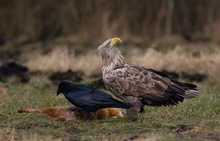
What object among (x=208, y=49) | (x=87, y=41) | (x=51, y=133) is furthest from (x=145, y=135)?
(x=87, y=41)

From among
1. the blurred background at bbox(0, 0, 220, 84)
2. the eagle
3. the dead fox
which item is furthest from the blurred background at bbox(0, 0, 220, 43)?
the dead fox

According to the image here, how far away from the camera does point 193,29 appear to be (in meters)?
22.2

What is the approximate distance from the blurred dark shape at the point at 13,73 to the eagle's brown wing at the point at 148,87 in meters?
4.93

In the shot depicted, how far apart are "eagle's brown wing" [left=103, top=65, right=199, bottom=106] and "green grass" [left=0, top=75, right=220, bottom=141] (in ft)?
0.74

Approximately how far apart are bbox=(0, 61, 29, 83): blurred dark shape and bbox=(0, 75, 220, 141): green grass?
10.9ft

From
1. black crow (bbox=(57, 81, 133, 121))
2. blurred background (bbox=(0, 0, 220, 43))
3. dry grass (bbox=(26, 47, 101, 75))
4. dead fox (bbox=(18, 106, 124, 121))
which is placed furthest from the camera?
blurred background (bbox=(0, 0, 220, 43))

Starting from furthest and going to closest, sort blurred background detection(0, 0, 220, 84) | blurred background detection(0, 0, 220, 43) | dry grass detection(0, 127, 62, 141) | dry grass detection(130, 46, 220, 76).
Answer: blurred background detection(0, 0, 220, 43), blurred background detection(0, 0, 220, 84), dry grass detection(130, 46, 220, 76), dry grass detection(0, 127, 62, 141)

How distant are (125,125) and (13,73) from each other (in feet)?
21.8

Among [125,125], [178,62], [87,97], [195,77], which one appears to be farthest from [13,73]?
[125,125]

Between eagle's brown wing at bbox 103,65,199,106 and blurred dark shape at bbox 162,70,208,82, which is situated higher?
eagle's brown wing at bbox 103,65,199,106

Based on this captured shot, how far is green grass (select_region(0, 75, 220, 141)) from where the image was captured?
7.61m

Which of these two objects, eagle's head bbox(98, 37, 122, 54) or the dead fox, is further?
eagle's head bbox(98, 37, 122, 54)

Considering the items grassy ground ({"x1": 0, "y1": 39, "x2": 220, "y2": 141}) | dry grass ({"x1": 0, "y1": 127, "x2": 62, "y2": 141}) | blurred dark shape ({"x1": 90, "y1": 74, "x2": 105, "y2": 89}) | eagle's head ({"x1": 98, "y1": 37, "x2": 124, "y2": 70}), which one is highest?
eagle's head ({"x1": 98, "y1": 37, "x2": 124, "y2": 70})

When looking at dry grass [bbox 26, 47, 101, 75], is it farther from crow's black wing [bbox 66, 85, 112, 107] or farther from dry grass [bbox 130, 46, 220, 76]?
crow's black wing [bbox 66, 85, 112, 107]
